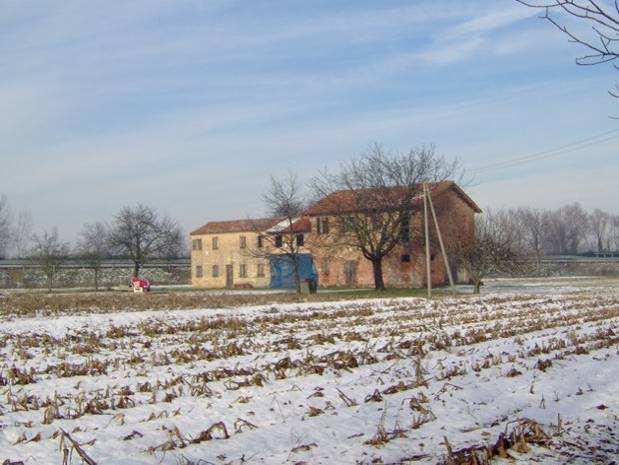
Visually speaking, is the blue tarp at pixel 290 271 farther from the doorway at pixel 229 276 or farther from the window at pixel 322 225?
the doorway at pixel 229 276

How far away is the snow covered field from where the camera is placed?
5.62 metres

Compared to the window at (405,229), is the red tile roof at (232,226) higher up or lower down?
Result: higher up

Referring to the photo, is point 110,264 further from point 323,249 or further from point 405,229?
point 405,229

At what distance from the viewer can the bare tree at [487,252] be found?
39.0 meters

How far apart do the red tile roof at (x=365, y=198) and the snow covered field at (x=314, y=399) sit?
31852 mm

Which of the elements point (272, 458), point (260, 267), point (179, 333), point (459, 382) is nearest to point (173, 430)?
point (272, 458)

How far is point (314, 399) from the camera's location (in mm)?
7691

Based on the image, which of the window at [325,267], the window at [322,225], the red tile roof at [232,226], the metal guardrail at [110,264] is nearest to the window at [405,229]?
the window at [322,225]

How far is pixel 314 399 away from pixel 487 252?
32826mm

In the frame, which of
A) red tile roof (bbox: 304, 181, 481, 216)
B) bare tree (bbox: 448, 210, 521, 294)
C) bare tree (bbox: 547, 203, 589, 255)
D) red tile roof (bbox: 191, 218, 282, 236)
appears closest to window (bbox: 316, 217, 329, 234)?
red tile roof (bbox: 304, 181, 481, 216)

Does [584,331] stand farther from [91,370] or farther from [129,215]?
[129,215]

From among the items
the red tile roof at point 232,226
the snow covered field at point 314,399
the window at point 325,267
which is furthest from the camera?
the red tile roof at point 232,226

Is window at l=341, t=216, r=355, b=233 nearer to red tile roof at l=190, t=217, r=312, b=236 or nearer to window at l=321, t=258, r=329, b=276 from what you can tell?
window at l=321, t=258, r=329, b=276

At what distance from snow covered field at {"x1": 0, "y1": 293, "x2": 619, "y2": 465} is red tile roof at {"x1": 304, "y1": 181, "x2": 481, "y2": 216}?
31852 mm
